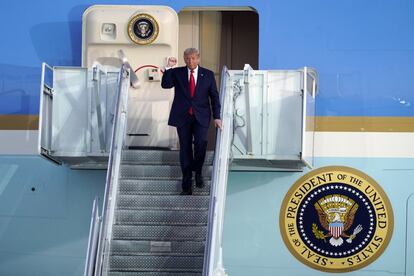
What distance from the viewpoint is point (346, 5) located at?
9531 mm

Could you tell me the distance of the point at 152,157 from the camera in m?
8.73

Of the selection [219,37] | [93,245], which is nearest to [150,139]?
[219,37]

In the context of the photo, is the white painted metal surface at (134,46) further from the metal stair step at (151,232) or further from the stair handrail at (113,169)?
the metal stair step at (151,232)

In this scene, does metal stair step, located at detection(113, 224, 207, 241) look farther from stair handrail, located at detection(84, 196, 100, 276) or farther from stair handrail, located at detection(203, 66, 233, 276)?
stair handrail, located at detection(84, 196, 100, 276)

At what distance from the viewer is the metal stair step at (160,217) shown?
8.18 metres

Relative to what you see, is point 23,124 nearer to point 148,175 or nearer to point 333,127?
point 148,175

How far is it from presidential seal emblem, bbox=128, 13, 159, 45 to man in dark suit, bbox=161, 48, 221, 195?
50.2 inches

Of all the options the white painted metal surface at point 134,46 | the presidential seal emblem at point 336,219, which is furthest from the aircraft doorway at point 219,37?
the presidential seal emblem at point 336,219

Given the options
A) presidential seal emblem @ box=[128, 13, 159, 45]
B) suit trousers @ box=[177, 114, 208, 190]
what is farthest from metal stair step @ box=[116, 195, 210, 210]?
presidential seal emblem @ box=[128, 13, 159, 45]

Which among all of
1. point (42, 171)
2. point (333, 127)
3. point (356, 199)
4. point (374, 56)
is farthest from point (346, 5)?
point (42, 171)

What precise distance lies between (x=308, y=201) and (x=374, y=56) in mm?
1626

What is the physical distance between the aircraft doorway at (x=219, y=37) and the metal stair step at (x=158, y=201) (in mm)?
1980

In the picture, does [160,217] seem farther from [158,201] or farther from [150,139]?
[150,139]

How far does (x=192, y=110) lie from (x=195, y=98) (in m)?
0.12
